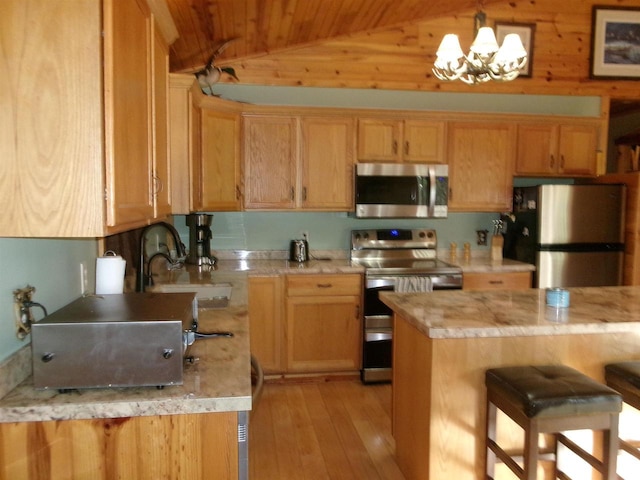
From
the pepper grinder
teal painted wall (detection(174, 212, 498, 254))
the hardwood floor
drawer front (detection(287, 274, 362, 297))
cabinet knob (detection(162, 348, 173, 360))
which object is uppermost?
teal painted wall (detection(174, 212, 498, 254))

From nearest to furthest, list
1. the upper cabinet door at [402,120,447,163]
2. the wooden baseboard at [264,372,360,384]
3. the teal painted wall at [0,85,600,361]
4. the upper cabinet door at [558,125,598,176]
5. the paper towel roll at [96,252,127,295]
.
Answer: the paper towel roll at [96,252,127,295]
the wooden baseboard at [264,372,360,384]
the upper cabinet door at [402,120,447,163]
the teal painted wall at [0,85,600,361]
the upper cabinet door at [558,125,598,176]

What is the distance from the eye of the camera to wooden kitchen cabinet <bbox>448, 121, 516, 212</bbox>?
425cm

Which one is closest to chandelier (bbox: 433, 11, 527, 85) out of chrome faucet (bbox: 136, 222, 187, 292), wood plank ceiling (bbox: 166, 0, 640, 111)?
wood plank ceiling (bbox: 166, 0, 640, 111)

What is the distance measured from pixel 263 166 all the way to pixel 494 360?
97.0 inches

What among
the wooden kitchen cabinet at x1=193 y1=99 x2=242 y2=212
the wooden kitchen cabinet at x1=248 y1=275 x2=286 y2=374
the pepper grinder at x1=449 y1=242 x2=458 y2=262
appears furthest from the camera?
the pepper grinder at x1=449 y1=242 x2=458 y2=262

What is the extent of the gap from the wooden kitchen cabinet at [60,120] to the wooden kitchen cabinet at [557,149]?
3780 millimetres

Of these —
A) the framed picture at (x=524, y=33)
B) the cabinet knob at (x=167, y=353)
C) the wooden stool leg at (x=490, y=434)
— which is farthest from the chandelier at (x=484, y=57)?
the cabinet knob at (x=167, y=353)

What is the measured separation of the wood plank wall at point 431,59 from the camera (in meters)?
4.25

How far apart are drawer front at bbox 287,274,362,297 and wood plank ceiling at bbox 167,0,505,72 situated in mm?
1834

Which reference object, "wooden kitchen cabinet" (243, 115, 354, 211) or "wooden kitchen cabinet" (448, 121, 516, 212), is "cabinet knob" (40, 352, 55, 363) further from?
"wooden kitchen cabinet" (448, 121, 516, 212)

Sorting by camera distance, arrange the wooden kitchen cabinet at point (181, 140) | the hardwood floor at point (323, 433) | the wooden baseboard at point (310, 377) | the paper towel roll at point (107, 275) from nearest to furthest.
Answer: the paper towel roll at point (107, 275) < the hardwood floor at point (323, 433) < the wooden kitchen cabinet at point (181, 140) < the wooden baseboard at point (310, 377)

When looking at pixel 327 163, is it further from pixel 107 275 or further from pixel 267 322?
pixel 107 275

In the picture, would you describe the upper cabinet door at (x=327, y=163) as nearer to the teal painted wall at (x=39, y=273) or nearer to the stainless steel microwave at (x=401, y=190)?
the stainless steel microwave at (x=401, y=190)

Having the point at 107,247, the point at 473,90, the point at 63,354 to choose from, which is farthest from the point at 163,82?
the point at 473,90
